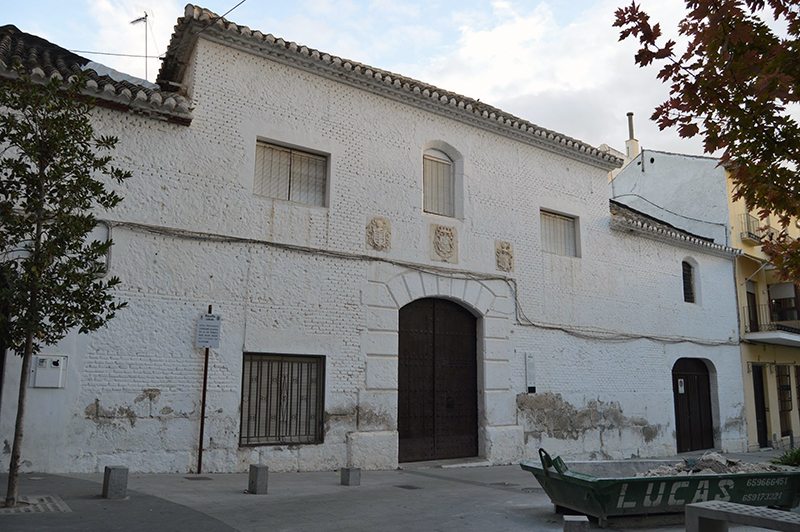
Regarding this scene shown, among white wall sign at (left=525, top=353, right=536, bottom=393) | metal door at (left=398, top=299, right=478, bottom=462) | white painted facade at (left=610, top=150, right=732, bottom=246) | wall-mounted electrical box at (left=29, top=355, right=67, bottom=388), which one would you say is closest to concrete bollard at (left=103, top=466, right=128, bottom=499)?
wall-mounted electrical box at (left=29, top=355, right=67, bottom=388)

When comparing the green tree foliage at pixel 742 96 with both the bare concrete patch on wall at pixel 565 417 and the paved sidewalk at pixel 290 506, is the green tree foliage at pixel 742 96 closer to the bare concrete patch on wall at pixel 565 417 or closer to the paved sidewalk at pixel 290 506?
the paved sidewalk at pixel 290 506

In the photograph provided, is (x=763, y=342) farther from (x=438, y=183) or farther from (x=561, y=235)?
(x=438, y=183)

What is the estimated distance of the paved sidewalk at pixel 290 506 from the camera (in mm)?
5633

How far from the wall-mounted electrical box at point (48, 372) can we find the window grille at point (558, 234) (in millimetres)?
9487

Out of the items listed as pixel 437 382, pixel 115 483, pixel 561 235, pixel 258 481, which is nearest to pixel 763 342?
pixel 561 235

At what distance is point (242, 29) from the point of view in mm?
9781

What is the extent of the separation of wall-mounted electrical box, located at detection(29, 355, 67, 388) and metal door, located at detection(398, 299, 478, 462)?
5.30m

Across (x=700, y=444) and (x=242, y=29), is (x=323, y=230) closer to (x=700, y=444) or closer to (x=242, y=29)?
(x=242, y=29)

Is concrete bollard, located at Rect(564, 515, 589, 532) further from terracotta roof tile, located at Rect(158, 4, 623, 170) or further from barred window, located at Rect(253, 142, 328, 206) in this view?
terracotta roof tile, located at Rect(158, 4, 623, 170)

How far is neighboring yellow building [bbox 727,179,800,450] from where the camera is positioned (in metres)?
17.8

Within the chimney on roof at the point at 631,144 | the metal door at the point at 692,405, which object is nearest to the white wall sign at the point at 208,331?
the metal door at the point at 692,405

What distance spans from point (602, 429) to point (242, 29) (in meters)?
10.7

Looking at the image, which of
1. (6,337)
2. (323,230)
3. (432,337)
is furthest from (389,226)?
(6,337)

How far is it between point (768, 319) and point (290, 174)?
53.2 feet
